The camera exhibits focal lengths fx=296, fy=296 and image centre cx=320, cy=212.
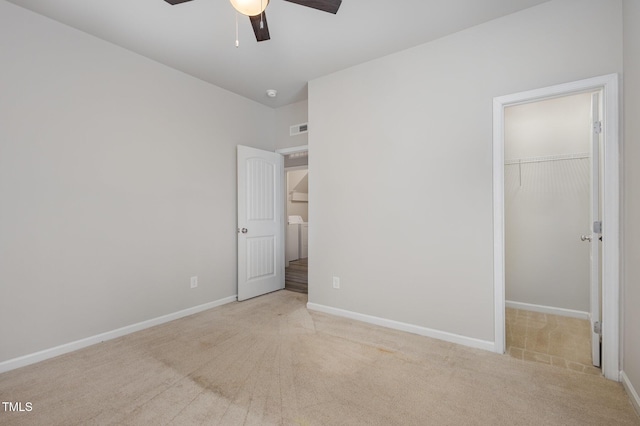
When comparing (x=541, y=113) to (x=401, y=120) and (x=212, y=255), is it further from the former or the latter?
(x=212, y=255)

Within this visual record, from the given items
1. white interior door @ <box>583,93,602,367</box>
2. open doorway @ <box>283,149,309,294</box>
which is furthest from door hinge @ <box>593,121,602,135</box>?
open doorway @ <box>283,149,309,294</box>

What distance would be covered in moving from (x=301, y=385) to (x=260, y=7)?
7.34ft

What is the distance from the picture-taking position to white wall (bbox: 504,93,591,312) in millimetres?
3145

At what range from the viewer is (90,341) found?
2.53 m

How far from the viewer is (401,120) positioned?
2.83 m

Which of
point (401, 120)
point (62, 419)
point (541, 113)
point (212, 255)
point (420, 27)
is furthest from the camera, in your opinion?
point (212, 255)

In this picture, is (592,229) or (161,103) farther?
(161,103)

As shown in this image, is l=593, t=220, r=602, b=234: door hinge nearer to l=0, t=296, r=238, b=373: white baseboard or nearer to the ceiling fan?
the ceiling fan

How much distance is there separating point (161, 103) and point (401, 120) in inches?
96.9

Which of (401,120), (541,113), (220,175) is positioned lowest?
(220,175)

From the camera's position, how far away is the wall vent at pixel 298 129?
162 inches

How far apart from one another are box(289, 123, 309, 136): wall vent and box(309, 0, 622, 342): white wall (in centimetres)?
67

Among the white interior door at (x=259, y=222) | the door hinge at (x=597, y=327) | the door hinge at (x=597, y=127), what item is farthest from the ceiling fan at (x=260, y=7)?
the door hinge at (x=597, y=327)

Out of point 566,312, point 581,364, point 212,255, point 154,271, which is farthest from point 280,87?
point 566,312
